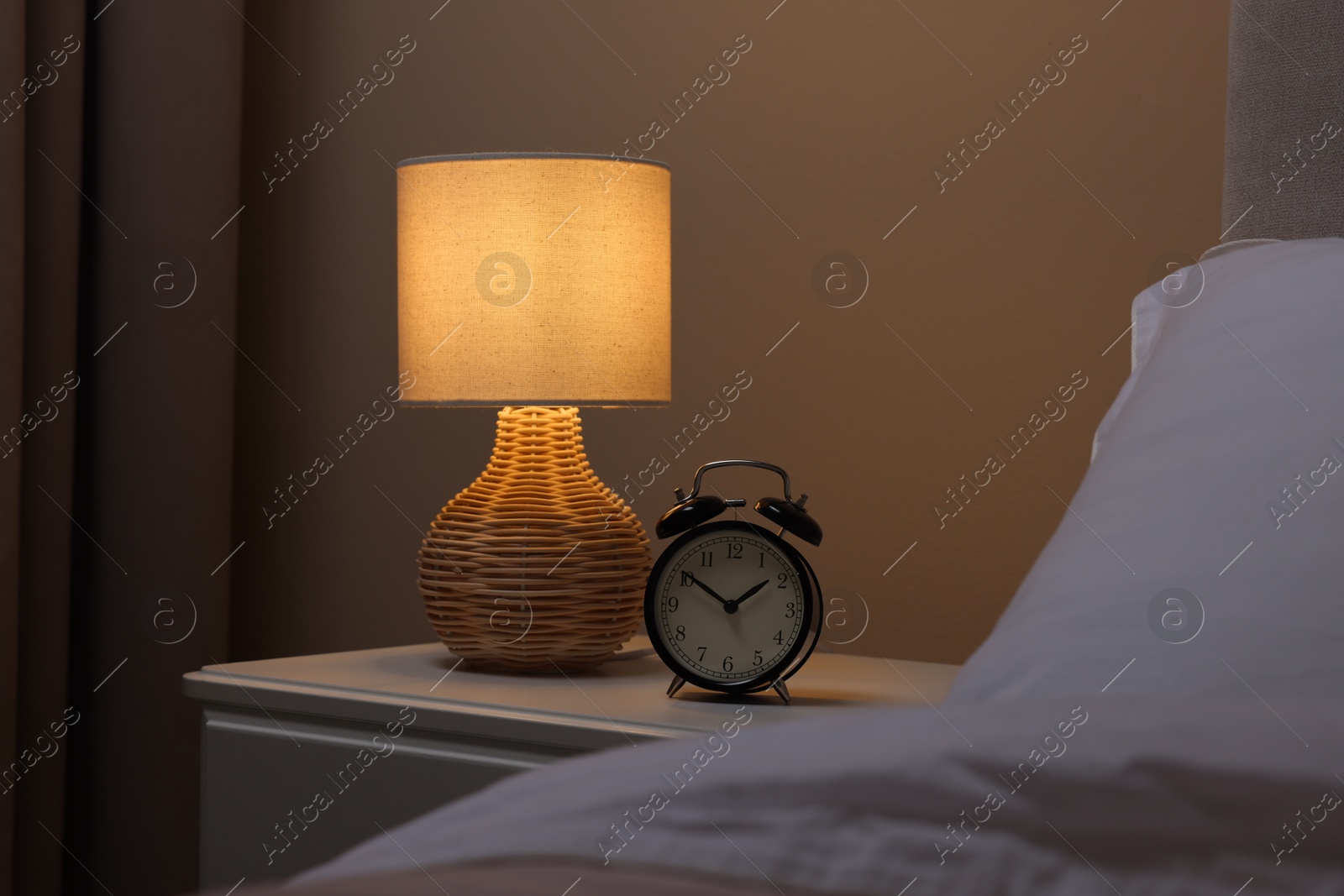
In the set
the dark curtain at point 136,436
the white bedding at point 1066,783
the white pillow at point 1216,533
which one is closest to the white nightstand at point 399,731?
the white pillow at point 1216,533

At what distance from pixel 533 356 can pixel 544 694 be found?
0.35 metres

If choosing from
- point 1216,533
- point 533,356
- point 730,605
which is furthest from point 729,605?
point 1216,533

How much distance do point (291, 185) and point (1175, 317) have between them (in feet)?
5.29

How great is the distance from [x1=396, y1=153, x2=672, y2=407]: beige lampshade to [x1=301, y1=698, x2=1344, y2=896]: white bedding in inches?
35.3

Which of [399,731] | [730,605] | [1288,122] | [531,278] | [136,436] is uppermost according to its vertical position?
[1288,122]

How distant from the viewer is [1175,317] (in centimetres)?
102

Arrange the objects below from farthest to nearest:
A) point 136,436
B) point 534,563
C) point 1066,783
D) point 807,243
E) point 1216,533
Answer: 1. point 136,436
2. point 807,243
3. point 534,563
4. point 1216,533
5. point 1066,783

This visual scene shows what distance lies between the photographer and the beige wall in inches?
63.9

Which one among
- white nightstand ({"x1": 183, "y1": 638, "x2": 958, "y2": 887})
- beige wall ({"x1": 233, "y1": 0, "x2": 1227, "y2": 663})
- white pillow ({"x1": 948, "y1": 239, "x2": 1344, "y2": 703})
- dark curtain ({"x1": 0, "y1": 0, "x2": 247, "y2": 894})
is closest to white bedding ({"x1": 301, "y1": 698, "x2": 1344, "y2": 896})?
white pillow ({"x1": 948, "y1": 239, "x2": 1344, "y2": 703})

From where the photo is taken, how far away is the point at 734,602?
1.28m

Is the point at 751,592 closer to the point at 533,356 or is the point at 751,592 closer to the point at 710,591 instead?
the point at 710,591

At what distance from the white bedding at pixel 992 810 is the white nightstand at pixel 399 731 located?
0.66 meters

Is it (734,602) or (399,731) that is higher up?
(734,602)

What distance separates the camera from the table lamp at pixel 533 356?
4.54 ft
